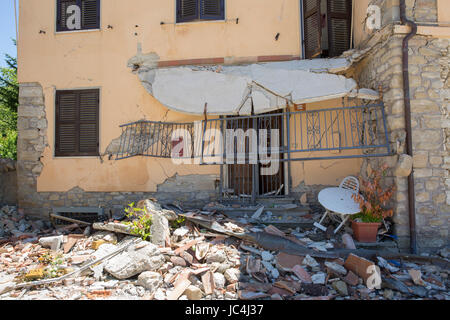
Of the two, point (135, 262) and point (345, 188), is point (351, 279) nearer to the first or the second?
point (345, 188)

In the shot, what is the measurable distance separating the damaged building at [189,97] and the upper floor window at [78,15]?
0.03m

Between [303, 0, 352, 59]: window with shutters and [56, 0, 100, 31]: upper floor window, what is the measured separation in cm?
457

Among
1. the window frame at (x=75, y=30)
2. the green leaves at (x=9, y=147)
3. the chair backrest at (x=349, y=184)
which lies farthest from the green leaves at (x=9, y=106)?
the chair backrest at (x=349, y=184)

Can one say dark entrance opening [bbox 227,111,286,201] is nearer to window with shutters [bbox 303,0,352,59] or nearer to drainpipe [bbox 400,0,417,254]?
window with shutters [bbox 303,0,352,59]

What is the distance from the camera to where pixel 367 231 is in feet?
13.9

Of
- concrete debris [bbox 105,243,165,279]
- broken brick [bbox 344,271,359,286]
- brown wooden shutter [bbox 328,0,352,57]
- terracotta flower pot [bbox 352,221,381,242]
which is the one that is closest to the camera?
broken brick [bbox 344,271,359,286]

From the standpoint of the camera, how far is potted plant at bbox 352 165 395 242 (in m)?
4.21

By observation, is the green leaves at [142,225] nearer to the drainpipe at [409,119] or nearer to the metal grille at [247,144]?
the metal grille at [247,144]

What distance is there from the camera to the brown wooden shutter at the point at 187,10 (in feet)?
19.9

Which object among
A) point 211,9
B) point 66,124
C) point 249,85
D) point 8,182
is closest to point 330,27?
point 249,85

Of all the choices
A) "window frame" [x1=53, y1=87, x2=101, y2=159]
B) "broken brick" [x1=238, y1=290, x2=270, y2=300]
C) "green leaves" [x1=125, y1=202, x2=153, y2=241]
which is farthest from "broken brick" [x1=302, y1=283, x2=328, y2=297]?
"window frame" [x1=53, y1=87, x2=101, y2=159]

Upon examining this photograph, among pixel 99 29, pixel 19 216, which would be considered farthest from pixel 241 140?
pixel 19 216

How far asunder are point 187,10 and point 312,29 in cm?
260
